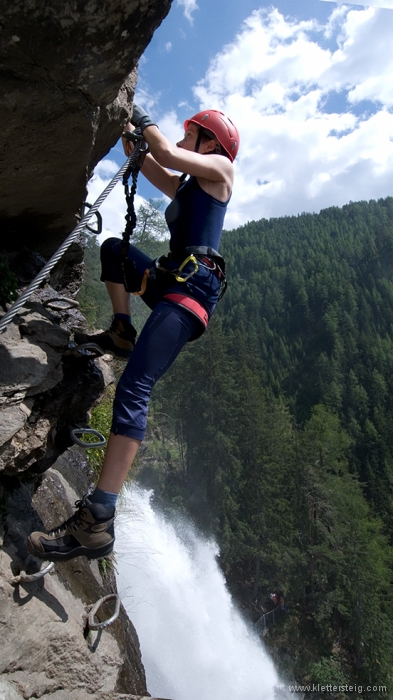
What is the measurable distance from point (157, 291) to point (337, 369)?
223 feet

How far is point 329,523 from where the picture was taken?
3269cm

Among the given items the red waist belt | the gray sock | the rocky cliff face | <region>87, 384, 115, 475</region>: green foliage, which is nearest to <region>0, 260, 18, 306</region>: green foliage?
the rocky cliff face

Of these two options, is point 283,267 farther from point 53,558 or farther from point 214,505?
point 53,558

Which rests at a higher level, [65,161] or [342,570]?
[65,161]

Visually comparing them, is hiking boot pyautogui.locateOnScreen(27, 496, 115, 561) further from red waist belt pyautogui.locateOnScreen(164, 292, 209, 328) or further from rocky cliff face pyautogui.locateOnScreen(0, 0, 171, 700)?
red waist belt pyautogui.locateOnScreen(164, 292, 209, 328)

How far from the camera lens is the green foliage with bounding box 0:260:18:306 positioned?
9.37ft

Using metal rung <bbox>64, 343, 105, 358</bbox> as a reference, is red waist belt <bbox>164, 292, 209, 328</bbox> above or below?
above

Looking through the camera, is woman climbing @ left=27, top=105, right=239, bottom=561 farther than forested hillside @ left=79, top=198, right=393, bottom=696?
No

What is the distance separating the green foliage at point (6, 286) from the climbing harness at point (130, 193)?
0.76 meters

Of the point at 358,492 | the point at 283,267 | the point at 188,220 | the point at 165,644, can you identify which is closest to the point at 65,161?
the point at 188,220

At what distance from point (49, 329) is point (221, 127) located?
1.69 m

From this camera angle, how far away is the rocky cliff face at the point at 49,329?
1.96m

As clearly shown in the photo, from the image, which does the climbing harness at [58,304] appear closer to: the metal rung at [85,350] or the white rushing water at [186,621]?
the metal rung at [85,350]

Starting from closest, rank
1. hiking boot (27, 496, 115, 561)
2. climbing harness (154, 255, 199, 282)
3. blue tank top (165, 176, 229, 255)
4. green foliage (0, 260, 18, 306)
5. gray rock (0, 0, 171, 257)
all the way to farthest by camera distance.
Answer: gray rock (0, 0, 171, 257), hiking boot (27, 496, 115, 561), climbing harness (154, 255, 199, 282), blue tank top (165, 176, 229, 255), green foliage (0, 260, 18, 306)
